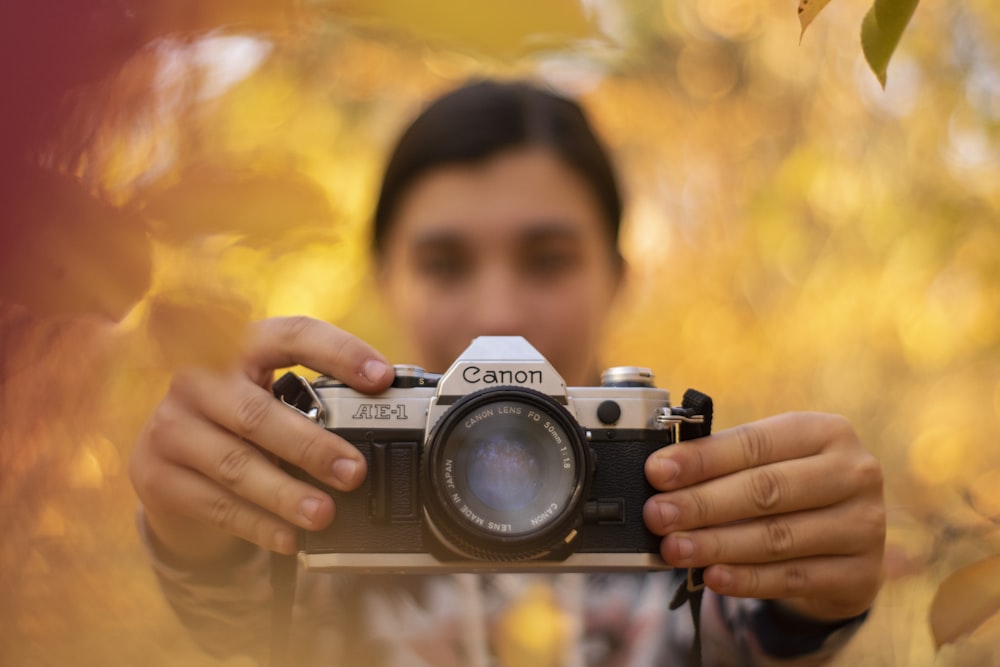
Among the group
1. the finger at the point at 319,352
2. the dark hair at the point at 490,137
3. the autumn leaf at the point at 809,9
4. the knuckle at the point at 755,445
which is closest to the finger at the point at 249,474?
the finger at the point at 319,352

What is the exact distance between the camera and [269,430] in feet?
3.46

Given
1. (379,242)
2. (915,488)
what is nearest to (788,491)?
(379,242)

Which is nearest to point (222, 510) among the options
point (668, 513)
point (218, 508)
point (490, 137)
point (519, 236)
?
point (218, 508)

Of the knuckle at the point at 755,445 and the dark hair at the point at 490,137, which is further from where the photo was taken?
the dark hair at the point at 490,137

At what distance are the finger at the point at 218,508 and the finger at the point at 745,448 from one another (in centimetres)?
46

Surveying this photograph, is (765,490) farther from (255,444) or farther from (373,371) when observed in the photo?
(255,444)

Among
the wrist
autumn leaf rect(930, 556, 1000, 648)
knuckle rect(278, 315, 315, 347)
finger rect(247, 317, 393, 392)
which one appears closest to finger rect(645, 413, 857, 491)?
autumn leaf rect(930, 556, 1000, 648)

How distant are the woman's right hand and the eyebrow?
0.64m

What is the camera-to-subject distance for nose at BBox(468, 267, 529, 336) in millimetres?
1684

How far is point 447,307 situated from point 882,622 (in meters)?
1.81

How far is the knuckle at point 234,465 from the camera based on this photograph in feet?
3.51

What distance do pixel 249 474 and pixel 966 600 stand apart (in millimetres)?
795

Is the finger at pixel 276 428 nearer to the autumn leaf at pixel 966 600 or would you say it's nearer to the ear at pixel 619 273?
the autumn leaf at pixel 966 600

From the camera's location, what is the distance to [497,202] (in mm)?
1754
